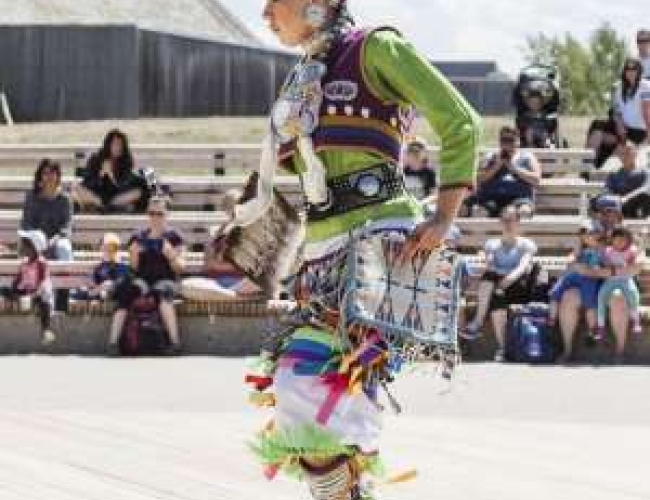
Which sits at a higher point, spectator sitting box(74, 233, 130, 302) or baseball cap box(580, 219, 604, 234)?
baseball cap box(580, 219, 604, 234)

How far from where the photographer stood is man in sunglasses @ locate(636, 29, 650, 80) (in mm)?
18578

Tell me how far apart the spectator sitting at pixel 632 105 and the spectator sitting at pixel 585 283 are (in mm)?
4166

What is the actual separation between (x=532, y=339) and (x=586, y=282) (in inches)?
21.0

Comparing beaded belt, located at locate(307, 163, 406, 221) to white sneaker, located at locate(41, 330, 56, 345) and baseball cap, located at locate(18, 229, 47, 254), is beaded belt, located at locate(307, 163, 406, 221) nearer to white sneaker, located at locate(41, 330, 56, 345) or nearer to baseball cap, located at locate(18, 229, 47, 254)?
white sneaker, located at locate(41, 330, 56, 345)

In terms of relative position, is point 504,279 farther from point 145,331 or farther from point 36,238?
point 36,238

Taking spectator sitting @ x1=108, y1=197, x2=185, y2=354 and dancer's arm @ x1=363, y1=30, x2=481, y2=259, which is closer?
dancer's arm @ x1=363, y1=30, x2=481, y2=259

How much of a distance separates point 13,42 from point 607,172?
15.4 metres

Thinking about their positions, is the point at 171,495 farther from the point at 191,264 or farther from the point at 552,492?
the point at 191,264

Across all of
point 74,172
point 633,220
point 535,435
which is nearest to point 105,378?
point 535,435

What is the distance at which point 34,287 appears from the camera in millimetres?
14930

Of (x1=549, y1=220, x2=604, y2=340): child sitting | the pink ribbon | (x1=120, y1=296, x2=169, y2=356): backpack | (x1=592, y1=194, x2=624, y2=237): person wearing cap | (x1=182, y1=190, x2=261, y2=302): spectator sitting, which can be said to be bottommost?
(x1=120, y1=296, x2=169, y2=356): backpack

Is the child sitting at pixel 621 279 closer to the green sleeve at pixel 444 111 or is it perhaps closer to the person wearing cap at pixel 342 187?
the person wearing cap at pixel 342 187

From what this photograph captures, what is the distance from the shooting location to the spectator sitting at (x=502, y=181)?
52.6 ft

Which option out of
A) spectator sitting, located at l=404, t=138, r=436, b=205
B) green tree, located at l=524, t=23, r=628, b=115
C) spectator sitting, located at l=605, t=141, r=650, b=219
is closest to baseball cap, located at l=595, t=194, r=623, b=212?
spectator sitting, located at l=404, t=138, r=436, b=205
